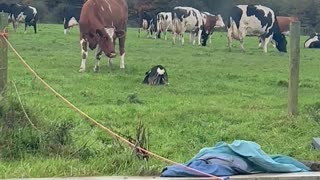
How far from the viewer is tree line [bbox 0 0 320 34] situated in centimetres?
5233

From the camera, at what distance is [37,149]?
725 centimetres

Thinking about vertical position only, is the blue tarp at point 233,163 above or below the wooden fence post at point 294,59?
below

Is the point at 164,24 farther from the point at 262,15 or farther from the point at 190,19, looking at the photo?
the point at 262,15

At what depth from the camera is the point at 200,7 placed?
55.4m

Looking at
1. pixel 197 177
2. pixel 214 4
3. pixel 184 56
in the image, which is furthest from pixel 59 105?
pixel 214 4

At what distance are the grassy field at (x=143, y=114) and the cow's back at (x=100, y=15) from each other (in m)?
1.15

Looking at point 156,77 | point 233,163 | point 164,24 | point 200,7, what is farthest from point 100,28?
point 200,7

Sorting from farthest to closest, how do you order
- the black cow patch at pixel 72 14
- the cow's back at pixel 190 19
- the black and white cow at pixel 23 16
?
the black cow patch at pixel 72 14, the black and white cow at pixel 23 16, the cow's back at pixel 190 19

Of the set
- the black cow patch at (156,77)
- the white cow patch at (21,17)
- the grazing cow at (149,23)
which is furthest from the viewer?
the grazing cow at (149,23)

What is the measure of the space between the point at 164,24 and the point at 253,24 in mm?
9001

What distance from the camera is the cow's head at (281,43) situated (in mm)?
30891

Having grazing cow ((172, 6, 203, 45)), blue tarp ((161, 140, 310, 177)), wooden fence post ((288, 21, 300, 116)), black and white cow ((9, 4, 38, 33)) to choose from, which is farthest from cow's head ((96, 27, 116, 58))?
black and white cow ((9, 4, 38, 33))

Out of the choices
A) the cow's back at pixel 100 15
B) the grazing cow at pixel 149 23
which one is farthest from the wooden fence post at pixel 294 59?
the grazing cow at pixel 149 23

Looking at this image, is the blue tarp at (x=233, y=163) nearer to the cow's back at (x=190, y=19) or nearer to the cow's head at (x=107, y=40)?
the cow's head at (x=107, y=40)
